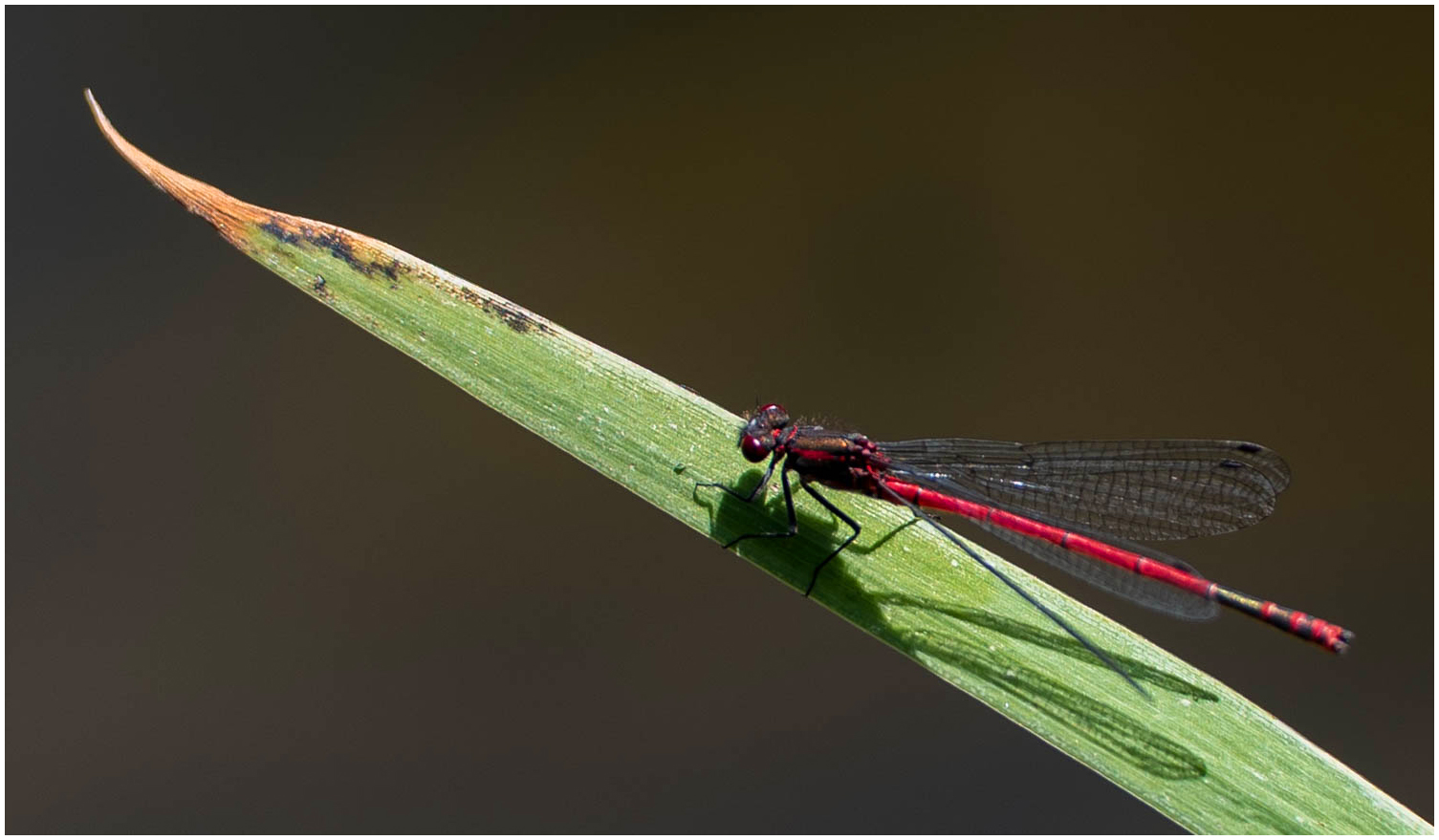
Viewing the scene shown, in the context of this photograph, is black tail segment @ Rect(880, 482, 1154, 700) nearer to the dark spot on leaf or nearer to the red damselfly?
the red damselfly

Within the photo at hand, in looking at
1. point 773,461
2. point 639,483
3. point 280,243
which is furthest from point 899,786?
point 280,243

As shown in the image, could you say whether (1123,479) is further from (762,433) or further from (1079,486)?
(762,433)

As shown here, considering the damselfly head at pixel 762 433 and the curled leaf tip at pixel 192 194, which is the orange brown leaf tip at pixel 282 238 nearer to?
the curled leaf tip at pixel 192 194

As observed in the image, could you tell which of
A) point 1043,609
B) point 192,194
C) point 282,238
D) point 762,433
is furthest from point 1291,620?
point 192,194

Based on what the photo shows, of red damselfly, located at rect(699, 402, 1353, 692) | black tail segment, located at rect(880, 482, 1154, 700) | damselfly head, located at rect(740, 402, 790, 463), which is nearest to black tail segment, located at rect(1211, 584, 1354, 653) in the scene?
red damselfly, located at rect(699, 402, 1353, 692)

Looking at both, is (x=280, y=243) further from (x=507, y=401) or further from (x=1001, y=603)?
(x=1001, y=603)

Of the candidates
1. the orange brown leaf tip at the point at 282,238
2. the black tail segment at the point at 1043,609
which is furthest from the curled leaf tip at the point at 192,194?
the black tail segment at the point at 1043,609

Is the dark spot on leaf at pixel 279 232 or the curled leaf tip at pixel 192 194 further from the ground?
the curled leaf tip at pixel 192 194
